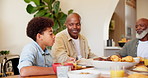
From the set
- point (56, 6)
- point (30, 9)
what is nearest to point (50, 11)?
point (56, 6)

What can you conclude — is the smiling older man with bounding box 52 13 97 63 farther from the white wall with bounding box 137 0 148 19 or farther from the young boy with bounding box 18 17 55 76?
the white wall with bounding box 137 0 148 19

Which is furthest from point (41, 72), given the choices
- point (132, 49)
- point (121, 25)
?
point (121, 25)

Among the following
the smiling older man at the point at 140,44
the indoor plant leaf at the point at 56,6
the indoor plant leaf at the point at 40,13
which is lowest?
the smiling older man at the point at 140,44

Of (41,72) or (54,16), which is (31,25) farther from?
(54,16)

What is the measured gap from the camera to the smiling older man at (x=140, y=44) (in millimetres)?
3198

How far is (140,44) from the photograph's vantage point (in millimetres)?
3240

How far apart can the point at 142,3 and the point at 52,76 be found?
7472 mm

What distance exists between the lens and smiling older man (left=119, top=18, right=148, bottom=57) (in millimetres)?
3198

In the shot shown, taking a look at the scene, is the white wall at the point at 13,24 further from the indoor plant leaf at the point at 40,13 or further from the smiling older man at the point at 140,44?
the smiling older man at the point at 140,44

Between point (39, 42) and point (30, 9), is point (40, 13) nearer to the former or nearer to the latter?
point (30, 9)

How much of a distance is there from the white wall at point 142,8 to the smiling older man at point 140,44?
5186 millimetres

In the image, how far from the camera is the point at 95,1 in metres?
5.19

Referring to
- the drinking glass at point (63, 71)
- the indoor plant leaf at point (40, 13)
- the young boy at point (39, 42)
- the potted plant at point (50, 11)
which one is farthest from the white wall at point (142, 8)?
the drinking glass at point (63, 71)

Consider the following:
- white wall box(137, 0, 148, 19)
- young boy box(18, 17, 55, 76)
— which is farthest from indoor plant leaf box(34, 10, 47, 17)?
white wall box(137, 0, 148, 19)
